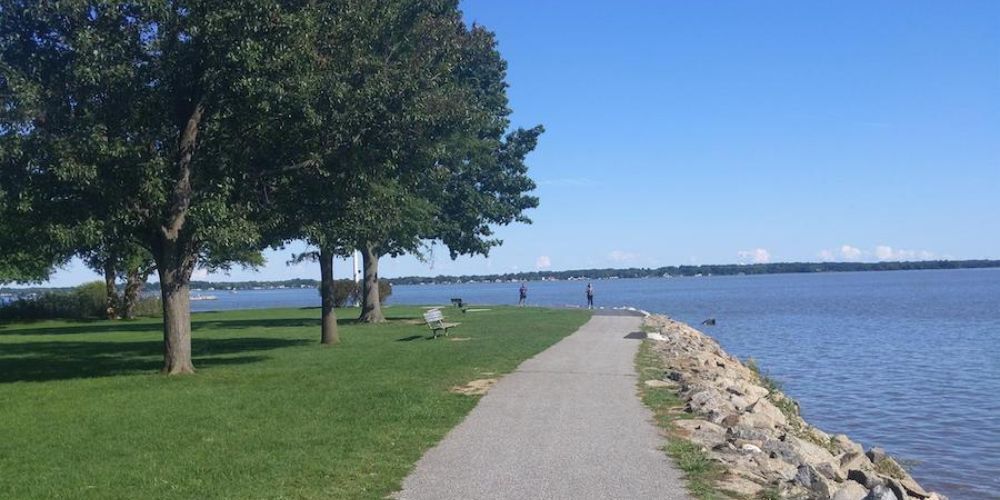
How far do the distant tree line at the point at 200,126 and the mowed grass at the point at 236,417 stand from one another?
2470 mm

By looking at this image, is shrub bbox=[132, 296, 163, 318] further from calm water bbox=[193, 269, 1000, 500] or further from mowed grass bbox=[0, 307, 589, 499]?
calm water bbox=[193, 269, 1000, 500]

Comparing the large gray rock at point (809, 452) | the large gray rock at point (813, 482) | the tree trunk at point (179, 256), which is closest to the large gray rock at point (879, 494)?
the large gray rock at point (813, 482)

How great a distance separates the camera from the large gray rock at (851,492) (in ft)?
27.7

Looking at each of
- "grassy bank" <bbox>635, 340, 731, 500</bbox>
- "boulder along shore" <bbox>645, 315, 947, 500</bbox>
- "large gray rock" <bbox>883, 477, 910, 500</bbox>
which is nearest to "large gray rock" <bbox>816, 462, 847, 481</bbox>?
"boulder along shore" <bbox>645, 315, 947, 500</bbox>

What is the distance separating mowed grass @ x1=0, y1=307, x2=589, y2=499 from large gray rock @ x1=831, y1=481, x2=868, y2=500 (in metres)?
3.99

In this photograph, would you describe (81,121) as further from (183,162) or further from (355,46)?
(355,46)

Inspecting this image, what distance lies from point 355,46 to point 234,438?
928 centimetres

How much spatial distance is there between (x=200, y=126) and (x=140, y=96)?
1292 mm

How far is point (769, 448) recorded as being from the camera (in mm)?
10266

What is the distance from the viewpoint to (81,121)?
49.3 feet

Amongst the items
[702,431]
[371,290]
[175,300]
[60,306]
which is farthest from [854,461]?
[60,306]

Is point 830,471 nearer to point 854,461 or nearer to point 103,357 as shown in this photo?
point 854,461

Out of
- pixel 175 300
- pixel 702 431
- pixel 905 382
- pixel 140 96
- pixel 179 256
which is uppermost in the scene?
pixel 140 96

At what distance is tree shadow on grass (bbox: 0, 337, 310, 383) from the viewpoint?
59.5 feet
